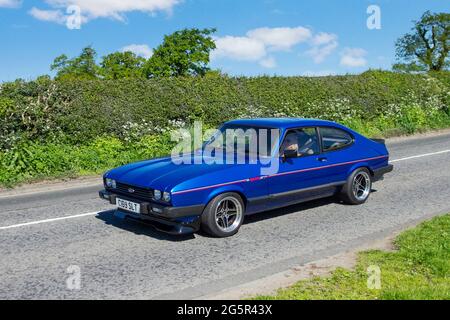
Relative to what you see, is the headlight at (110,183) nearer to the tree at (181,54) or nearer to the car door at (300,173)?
the car door at (300,173)

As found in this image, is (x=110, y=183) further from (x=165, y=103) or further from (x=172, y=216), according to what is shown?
(x=165, y=103)

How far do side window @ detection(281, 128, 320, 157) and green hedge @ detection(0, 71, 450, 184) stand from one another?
274 inches

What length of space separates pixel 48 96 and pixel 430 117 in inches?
670

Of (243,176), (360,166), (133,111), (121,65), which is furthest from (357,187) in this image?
(121,65)

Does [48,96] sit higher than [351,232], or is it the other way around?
[48,96]

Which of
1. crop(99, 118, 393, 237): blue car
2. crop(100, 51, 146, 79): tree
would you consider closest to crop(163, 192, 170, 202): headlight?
crop(99, 118, 393, 237): blue car

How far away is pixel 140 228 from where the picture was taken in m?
7.59

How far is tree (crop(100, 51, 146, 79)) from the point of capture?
195ft

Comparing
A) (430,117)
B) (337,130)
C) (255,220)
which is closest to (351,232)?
(255,220)

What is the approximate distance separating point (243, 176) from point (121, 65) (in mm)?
55730

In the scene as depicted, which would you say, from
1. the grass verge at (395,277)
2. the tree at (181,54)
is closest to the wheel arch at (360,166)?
the grass verge at (395,277)

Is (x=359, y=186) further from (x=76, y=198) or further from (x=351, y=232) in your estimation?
(x=76, y=198)

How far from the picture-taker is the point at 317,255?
6352mm

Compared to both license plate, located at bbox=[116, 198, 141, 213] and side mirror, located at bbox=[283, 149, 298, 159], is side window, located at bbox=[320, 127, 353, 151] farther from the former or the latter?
license plate, located at bbox=[116, 198, 141, 213]
